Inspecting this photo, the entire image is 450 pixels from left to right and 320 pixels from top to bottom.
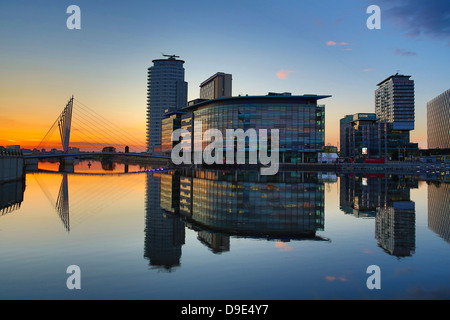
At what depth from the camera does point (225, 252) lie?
49.4 feet

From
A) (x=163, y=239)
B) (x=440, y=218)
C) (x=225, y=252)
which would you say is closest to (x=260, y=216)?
(x=163, y=239)

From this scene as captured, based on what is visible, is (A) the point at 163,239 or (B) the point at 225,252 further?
(A) the point at 163,239

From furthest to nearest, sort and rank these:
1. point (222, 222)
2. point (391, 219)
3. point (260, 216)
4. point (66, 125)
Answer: point (66, 125) < point (260, 216) < point (391, 219) < point (222, 222)

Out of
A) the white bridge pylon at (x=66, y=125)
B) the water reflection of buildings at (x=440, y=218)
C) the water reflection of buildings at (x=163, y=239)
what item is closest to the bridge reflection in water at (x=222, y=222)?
the water reflection of buildings at (x=163, y=239)

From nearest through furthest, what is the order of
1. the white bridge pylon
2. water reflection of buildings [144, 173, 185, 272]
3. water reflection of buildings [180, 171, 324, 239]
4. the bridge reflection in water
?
1. water reflection of buildings [144, 173, 185, 272]
2. the bridge reflection in water
3. water reflection of buildings [180, 171, 324, 239]
4. the white bridge pylon

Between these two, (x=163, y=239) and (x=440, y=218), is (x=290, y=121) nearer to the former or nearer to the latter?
(x=440, y=218)

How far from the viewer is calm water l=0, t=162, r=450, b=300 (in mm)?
10383

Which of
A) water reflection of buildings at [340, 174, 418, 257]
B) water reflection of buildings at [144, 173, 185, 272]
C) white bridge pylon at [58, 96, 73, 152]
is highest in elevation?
white bridge pylon at [58, 96, 73, 152]

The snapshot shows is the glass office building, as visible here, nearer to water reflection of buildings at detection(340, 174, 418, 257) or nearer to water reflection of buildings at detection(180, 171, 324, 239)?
water reflection of buildings at detection(340, 174, 418, 257)

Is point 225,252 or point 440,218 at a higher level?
point 440,218

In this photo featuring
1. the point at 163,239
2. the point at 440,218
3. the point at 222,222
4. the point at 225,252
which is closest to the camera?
the point at 225,252

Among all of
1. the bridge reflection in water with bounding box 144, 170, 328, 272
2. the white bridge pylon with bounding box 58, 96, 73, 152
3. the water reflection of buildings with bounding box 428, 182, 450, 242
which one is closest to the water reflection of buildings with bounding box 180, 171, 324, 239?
the bridge reflection in water with bounding box 144, 170, 328, 272
